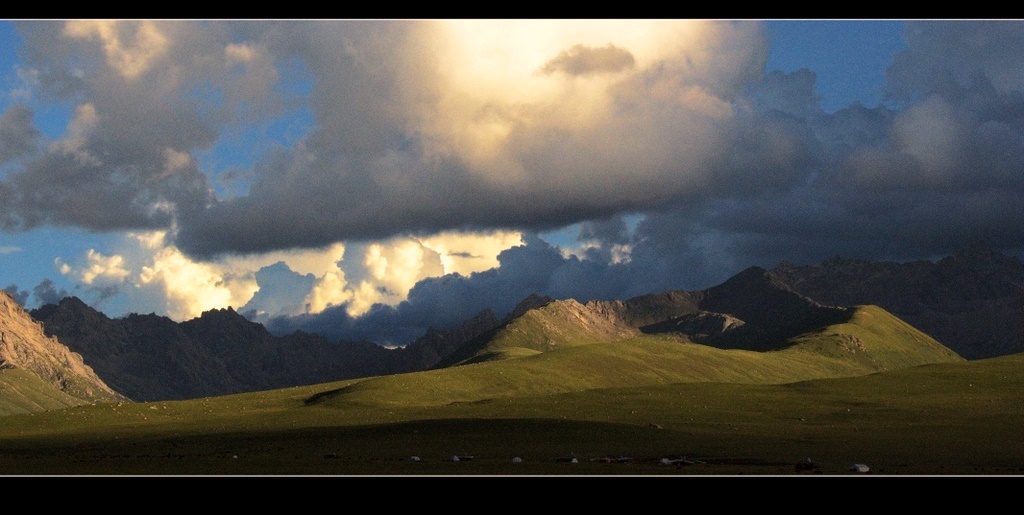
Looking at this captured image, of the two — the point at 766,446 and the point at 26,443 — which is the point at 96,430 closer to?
the point at 26,443

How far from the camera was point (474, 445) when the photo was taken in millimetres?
106875

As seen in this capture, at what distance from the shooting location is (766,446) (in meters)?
102

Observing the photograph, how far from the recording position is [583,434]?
115 metres

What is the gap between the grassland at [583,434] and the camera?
284 feet

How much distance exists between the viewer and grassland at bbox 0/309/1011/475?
8662 cm

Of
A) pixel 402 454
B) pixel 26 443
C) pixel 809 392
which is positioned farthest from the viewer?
pixel 809 392

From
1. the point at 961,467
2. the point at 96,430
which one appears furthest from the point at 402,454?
the point at 96,430
